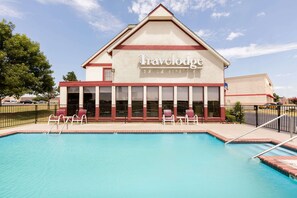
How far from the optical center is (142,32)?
15.8 m

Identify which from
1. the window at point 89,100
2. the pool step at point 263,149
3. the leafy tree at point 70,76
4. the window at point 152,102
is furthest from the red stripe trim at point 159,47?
the leafy tree at point 70,76

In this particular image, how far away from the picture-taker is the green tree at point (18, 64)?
19.0 m

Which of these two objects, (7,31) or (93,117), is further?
(7,31)

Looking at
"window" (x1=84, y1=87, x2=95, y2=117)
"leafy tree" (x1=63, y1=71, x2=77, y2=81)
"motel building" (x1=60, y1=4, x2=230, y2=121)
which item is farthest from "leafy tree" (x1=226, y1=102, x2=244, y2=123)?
"leafy tree" (x1=63, y1=71, x2=77, y2=81)

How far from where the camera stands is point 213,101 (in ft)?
52.2

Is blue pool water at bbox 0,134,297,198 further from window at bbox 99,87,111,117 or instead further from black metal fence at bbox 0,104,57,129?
black metal fence at bbox 0,104,57,129

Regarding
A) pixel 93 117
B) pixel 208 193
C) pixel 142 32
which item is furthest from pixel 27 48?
pixel 208 193

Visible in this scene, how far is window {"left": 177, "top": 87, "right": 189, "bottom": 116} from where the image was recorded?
15793 millimetres

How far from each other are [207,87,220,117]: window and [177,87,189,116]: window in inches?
84.0

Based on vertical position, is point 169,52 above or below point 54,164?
above

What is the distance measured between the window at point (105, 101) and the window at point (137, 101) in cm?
231

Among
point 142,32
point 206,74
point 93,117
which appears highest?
point 142,32

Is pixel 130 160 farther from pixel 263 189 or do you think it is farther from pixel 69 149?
pixel 263 189

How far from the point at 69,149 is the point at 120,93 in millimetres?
8334
